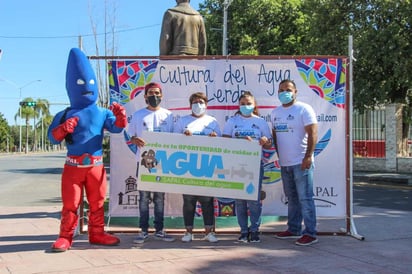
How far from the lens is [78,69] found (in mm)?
6031

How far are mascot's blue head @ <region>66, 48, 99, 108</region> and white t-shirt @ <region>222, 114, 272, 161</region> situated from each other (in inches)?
69.9

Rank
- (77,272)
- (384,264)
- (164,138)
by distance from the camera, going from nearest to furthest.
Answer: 1. (77,272)
2. (384,264)
3. (164,138)

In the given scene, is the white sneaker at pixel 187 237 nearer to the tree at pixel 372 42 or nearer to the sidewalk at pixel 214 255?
the sidewalk at pixel 214 255

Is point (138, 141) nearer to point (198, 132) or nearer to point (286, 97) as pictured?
point (198, 132)

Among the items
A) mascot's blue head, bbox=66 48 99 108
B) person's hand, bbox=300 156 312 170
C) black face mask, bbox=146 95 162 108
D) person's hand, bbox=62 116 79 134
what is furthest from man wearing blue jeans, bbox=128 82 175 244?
person's hand, bbox=300 156 312 170

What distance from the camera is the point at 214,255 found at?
18.5 ft

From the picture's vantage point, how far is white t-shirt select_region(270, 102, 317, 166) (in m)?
6.11

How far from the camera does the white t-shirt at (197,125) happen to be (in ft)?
20.6

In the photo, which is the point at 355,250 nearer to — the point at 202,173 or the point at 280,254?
the point at 280,254

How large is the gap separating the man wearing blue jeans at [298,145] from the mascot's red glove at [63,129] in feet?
8.28

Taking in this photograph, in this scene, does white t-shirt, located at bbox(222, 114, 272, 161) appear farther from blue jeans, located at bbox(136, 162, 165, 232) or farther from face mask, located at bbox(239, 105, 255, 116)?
blue jeans, located at bbox(136, 162, 165, 232)

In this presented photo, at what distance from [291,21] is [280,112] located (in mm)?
25564

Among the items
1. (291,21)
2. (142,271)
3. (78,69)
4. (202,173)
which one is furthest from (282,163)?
(291,21)

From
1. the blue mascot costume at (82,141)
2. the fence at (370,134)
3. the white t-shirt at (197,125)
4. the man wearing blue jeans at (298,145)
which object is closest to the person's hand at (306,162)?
the man wearing blue jeans at (298,145)
